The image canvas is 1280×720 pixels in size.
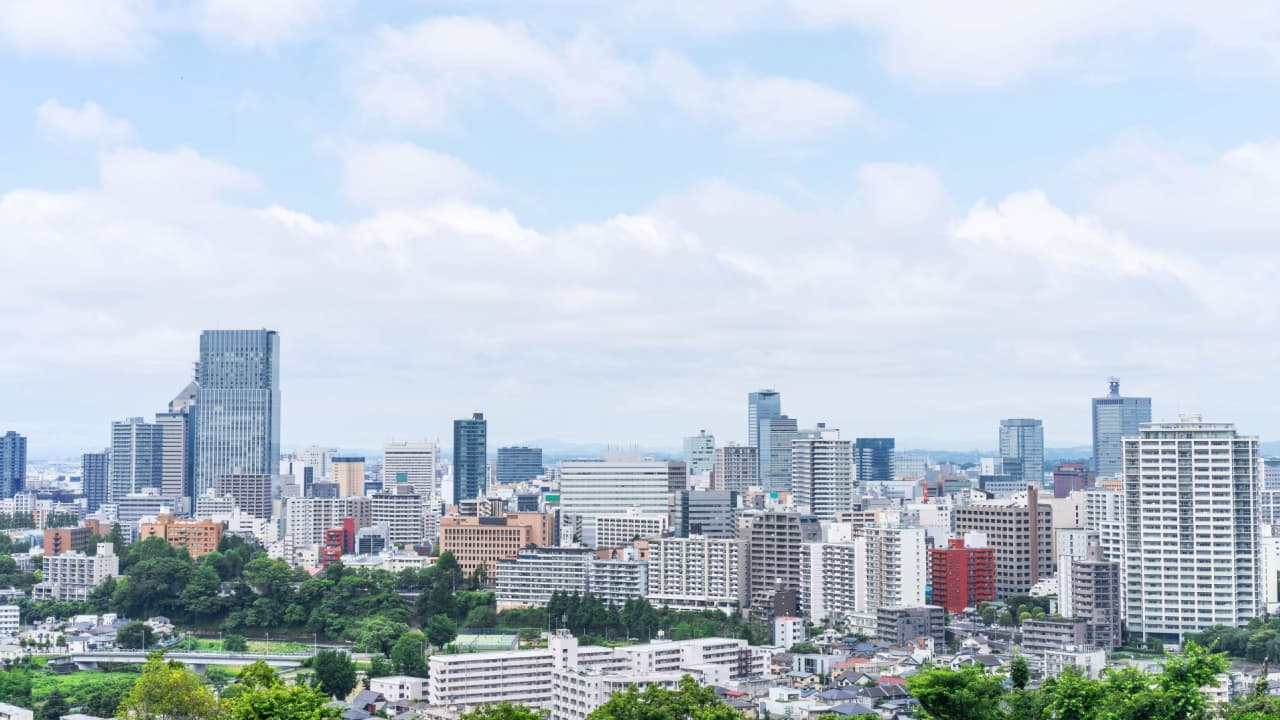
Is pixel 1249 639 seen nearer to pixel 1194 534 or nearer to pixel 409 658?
pixel 1194 534

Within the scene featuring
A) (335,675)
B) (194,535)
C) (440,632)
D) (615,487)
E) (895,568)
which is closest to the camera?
(335,675)

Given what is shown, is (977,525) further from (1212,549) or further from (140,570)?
(140,570)

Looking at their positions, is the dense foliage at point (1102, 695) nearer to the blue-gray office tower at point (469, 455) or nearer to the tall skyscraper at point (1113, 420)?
the blue-gray office tower at point (469, 455)

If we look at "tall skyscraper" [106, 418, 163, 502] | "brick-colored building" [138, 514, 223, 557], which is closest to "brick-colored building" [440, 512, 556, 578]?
"brick-colored building" [138, 514, 223, 557]

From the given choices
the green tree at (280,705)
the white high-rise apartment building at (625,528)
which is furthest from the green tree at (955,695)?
the white high-rise apartment building at (625,528)

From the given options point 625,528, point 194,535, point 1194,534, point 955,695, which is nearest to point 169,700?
point 955,695

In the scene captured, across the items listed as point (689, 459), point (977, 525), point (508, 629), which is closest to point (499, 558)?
point (508, 629)

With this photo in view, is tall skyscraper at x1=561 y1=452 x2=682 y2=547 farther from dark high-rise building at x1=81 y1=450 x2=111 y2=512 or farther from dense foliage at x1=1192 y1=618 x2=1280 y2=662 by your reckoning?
dark high-rise building at x1=81 y1=450 x2=111 y2=512
